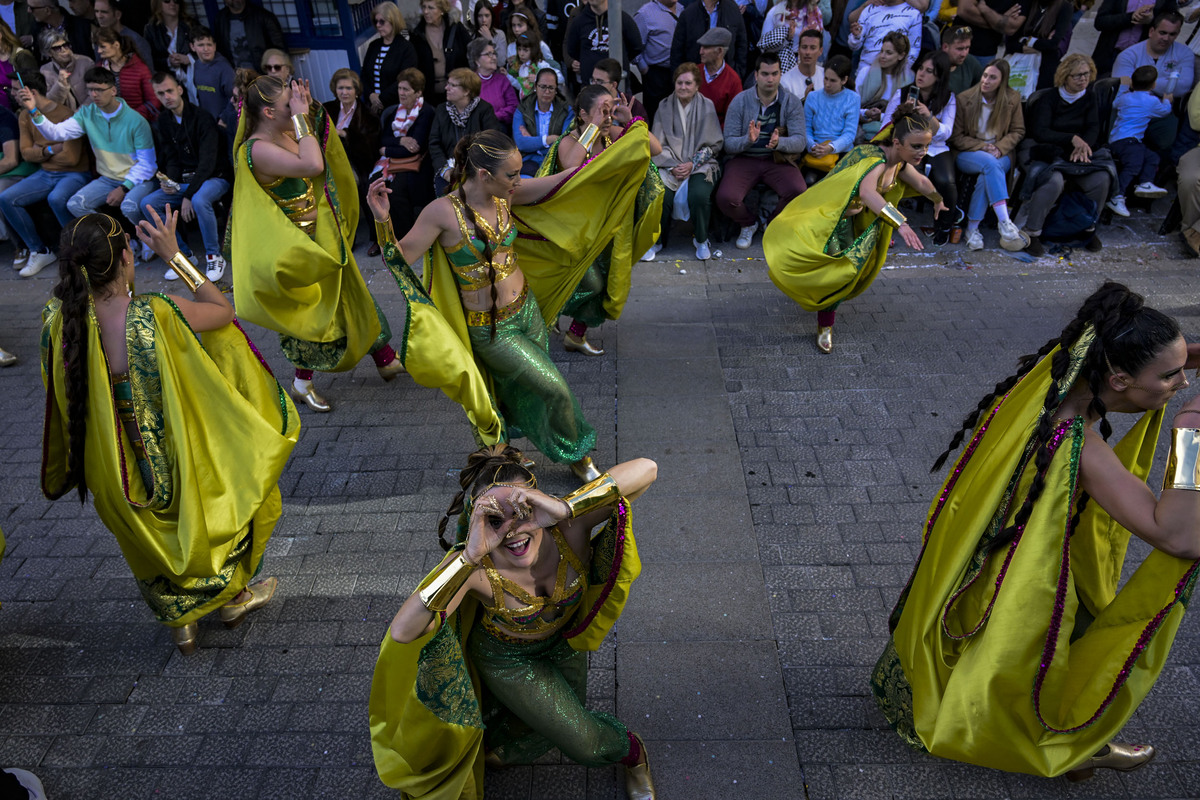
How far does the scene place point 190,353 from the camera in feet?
9.77

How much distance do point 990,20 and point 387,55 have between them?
562 cm

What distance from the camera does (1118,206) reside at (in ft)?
23.4

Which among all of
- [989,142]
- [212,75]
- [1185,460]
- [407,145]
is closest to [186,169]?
[212,75]

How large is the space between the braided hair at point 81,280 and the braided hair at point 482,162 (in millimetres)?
1386

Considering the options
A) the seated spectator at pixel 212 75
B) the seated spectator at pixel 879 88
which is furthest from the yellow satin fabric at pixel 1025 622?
Result: the seated spectator at pixel 212 75

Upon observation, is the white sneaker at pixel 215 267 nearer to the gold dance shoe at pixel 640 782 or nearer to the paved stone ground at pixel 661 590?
the paved stone ground at pixel 661 590

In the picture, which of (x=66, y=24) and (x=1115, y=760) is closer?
(x=1115, y=760)

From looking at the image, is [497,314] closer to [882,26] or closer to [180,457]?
[180,457]

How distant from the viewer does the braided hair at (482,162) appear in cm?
354

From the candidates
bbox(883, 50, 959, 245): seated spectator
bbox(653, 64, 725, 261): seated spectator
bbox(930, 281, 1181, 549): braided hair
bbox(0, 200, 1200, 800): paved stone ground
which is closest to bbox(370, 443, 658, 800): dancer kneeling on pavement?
bbox(0, 200, 1200, 800): paved stone ground

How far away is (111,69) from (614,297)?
5.73 metres

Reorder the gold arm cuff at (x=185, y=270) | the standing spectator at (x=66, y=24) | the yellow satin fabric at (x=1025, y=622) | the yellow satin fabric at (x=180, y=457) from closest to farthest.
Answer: the yellow satin fabric at (x=1025, y=622) < the yellow satin fabric at (x=180, y=457) < the gold arm cuff at (x=185, y=270) < the standing spectator at (x=66, y=24)

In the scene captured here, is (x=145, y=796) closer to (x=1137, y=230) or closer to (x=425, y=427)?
(x=425, y=427)

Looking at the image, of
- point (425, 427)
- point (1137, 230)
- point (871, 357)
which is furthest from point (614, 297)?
point (1137, 230)
